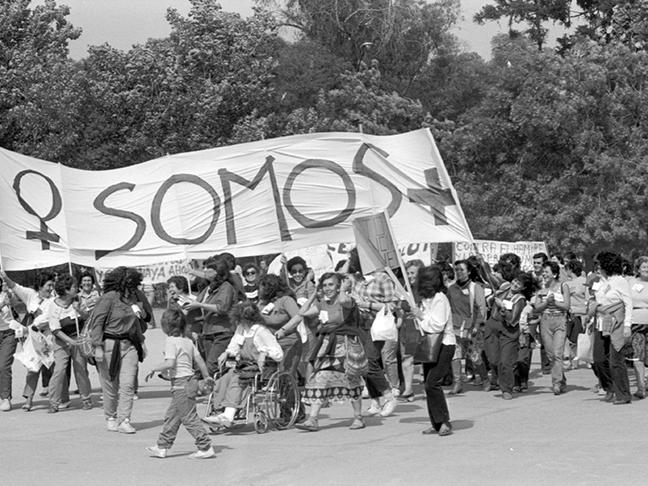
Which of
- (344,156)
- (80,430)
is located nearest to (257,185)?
(344,156)

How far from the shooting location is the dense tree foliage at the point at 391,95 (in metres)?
31.5

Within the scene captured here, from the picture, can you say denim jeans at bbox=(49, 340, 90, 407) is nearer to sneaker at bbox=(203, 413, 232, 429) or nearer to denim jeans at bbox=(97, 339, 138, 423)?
denim jeans at bbox=(97, 339, 138, 423)

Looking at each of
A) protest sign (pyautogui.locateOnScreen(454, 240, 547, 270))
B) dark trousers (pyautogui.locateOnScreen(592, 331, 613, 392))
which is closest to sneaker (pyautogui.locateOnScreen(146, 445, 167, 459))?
dark trousers (pyautogui.locateOnScreen(592, 331, 613, 392))

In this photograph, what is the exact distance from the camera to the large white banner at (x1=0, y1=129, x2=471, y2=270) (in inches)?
554

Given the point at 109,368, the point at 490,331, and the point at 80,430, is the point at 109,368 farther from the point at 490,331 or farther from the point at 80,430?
the point at 490,331

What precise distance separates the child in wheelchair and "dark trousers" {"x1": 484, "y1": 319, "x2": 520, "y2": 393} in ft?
11.1

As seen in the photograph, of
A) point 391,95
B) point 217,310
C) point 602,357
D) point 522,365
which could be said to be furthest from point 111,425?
point 391,95

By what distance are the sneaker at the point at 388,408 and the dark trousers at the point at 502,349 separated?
1752 mm

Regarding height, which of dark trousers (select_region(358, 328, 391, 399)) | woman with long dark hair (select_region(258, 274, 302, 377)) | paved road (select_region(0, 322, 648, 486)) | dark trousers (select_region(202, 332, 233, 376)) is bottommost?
paved road (select_region(0, 322, 648, 486))

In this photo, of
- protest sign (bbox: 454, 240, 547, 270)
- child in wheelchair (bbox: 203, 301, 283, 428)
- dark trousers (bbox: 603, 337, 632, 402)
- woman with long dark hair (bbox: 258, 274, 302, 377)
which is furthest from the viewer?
protest sign (bbox: 454, 240, 547, 270)

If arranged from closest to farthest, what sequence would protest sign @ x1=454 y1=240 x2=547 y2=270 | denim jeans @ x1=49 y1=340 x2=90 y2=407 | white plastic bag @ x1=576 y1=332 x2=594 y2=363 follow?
white plastic bag @ x1=576 y1=332 x2=594 y2=363
denim jeans @ x1=49 y1=340 x2=90 y2=407
protest sign @ x1=454 y1=240 x2=547 y2=270

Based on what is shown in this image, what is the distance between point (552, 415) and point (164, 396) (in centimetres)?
501

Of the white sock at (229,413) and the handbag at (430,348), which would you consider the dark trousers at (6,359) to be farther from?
the handbag at (430,348)

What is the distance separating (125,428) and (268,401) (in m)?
1.44
